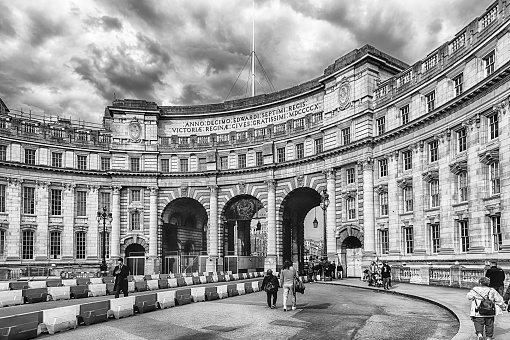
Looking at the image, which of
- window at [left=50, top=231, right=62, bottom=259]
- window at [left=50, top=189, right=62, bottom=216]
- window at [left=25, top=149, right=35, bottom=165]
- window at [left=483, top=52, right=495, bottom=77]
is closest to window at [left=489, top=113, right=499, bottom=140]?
window at [left=483, top=52, right=495, bottom=77]

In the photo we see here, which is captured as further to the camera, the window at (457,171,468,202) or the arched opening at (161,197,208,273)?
the arched opening at (161,197,208,273)

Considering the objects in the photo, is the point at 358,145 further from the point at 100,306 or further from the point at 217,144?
the point at 100,306

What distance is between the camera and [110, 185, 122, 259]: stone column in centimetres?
5668

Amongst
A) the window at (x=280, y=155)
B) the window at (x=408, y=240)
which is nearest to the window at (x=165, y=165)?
the window at (x=280, y=155)

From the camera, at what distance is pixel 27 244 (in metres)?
53.0

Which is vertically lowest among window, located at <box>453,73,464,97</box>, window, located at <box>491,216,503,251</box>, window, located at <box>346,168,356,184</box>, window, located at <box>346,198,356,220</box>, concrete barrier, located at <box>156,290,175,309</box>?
concrete barrier, located at <box>156,290,175,309</box>

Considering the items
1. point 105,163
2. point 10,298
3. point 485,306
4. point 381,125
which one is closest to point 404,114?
point 381,125

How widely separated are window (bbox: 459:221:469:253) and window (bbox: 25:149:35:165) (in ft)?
136

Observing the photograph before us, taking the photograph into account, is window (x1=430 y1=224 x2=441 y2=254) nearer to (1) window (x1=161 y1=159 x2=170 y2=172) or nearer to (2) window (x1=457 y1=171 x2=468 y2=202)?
(2) window (x1=457 y1=171 x2=468 y2=202)

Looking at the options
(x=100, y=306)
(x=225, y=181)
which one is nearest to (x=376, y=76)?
(x=225, y=181)

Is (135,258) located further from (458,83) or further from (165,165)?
(458,83)

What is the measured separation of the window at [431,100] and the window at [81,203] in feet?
121

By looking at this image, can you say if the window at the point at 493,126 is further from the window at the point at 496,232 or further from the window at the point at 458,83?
the window at the point at 496,232

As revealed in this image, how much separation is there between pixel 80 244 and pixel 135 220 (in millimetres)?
6240
